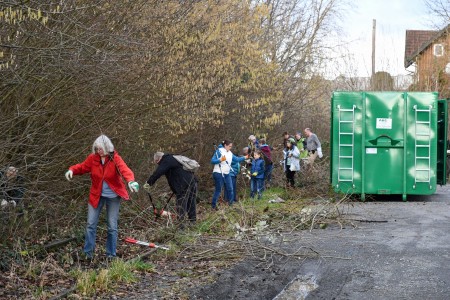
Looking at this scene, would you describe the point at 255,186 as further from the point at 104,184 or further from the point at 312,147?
the point at 104,184

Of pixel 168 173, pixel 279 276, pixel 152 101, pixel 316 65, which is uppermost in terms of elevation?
pixel 316 65

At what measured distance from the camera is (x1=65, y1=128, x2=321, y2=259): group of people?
10.9m

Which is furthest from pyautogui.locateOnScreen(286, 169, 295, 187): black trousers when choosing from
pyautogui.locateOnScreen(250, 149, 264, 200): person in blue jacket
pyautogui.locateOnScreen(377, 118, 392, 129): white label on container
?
pyautogui.locateOnScreen(377, 118, 392, 129): white label on container

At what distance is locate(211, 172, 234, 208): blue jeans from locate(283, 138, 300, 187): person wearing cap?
12.2 ft

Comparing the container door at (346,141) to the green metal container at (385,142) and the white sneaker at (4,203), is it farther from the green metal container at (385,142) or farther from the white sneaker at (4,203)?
the white sneaker at (4,203)

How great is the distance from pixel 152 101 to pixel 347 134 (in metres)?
6.26

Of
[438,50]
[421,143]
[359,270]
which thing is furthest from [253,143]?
[438,50]

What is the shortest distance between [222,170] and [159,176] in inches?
192

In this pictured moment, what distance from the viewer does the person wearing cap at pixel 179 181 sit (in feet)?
46.1

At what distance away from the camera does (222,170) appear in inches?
733

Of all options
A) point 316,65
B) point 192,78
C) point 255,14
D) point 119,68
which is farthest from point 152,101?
point 316,65

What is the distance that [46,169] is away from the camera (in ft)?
41.8

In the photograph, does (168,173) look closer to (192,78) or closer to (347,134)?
(192,78)

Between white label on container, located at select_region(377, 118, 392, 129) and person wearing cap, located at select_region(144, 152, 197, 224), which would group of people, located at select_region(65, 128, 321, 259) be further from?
white label on container, located at select_region(377, 118, 392, 129)
